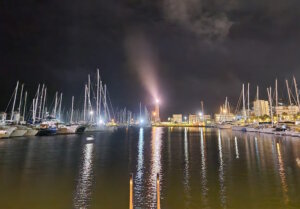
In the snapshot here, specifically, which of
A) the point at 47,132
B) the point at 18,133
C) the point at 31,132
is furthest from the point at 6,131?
the point at 47,132

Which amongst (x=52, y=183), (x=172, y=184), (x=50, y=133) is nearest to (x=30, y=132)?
(x=50, y=133)

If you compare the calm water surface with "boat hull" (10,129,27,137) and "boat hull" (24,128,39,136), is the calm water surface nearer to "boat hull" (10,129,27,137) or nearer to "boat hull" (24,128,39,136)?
"boat hull" (10,129,27,137)

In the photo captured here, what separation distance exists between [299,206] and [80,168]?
64.4ft

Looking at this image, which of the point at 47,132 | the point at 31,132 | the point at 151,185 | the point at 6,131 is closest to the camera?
the point at 151,185

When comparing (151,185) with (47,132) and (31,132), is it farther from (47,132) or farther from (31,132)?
(47,132)

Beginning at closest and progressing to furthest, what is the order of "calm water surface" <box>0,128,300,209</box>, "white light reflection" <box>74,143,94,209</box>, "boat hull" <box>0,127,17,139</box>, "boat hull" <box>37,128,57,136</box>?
A: 1. "calm water surface" <box>0,128,300,209</box>
2. "white light reflection" <box>74,143,94,209</box>
3. "boat hull" <box>0,127,17,139</box>
4. "boat hull" <box>37,128,57,136</box>

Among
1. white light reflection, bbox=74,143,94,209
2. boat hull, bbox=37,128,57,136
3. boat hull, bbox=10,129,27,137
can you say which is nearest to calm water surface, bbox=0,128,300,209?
white light reflection, bbox=74,143,94,209

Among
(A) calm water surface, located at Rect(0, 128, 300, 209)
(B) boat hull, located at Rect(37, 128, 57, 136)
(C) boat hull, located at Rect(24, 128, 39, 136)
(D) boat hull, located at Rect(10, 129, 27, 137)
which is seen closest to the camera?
(A) calm water surface, located at Rect(0, 128, 300, 209)

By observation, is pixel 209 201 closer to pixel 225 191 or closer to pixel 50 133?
pixel 225 191

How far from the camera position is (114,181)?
63.7 feet

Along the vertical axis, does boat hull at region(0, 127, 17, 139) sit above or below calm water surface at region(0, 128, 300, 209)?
above

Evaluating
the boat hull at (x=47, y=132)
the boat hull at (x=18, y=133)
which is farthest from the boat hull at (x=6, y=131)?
the boat hull at (x=47, y=132)

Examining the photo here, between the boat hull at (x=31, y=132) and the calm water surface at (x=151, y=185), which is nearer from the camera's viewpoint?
the calm water surface at (x=151, y=185)

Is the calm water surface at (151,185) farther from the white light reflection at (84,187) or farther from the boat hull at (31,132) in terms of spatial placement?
the boat hull at (31,132)
